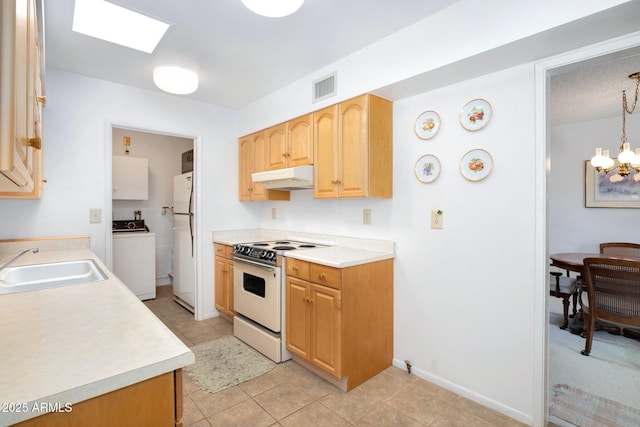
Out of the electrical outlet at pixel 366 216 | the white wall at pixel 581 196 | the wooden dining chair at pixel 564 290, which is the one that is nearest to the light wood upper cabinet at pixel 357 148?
the electrical outlet at pixel 366 216

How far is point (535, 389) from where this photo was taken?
175 cm

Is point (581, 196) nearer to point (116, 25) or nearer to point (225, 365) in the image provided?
point (225, 365)

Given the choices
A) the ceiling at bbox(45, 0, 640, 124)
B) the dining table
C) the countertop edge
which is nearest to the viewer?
the countertop edge

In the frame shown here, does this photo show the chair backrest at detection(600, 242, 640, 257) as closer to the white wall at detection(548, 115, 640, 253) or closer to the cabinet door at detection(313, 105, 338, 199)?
the white wall at detection(548, 115, 640, 253)

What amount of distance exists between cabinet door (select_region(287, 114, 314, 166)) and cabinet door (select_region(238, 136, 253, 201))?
76cm

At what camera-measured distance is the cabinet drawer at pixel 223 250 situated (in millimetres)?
3251

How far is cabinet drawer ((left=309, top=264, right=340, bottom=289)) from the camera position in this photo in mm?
2066

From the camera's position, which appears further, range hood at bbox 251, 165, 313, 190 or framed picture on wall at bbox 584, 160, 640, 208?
framed picture on wall at bbox 584, 160, 640, 208

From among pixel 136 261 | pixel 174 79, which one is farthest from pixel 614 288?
pixel 136 261

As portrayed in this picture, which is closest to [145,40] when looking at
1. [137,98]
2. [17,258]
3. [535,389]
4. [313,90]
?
[137,98]

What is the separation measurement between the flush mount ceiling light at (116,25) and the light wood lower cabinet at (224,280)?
1949 mm

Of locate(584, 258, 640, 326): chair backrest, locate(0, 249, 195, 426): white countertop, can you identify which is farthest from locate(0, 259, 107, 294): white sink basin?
locate(584, 258, 640, 326): chair backrest

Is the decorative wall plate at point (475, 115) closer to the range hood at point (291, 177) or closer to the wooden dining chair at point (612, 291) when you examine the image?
the range hood at point (291, 177)

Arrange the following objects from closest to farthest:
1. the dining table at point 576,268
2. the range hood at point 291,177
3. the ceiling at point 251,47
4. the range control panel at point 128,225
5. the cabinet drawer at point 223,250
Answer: the ceiling at point 251,47
the range hood at point 291,177
the dining table at point 576,268
the cabinet drawer at point 223,250
the range control panel at point 128,225
